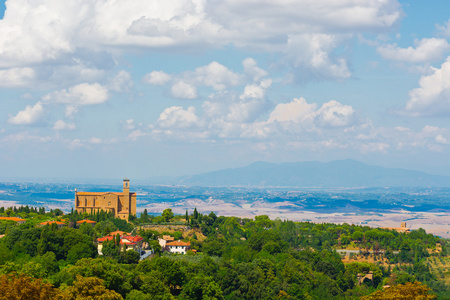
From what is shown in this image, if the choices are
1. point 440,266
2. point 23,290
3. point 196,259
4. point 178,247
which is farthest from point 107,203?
point 23,290

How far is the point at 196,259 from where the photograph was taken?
6731 centimetres

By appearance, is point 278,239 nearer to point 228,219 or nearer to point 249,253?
point 249,253

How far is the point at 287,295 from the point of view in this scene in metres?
60.8

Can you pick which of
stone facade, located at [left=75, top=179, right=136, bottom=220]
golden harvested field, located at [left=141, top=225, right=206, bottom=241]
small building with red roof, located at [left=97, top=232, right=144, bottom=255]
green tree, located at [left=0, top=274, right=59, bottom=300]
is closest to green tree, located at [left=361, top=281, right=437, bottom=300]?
green tree, located at [left=0, top=274, right=59, bottom=300]

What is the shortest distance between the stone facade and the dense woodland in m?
3.87

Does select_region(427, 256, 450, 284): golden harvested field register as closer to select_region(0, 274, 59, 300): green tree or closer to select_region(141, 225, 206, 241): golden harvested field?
select_region(141, 225, 206, 241): golden harvested field

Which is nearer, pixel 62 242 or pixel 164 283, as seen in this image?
pixel 164 283

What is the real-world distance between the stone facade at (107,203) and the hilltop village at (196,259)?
0.15 meters

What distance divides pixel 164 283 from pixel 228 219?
48.6m

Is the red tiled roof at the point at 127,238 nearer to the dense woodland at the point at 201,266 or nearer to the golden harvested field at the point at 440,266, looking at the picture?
the dense woodland at the point at 201,266

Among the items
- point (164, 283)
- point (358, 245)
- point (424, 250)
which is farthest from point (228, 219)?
point (164, 283)

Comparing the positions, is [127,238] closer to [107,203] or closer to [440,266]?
[107,203]

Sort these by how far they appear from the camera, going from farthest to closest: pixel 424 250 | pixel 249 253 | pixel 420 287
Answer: pixel 424 250, pixel 249 253, pixel 420 287

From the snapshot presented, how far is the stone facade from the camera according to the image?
98.6m
